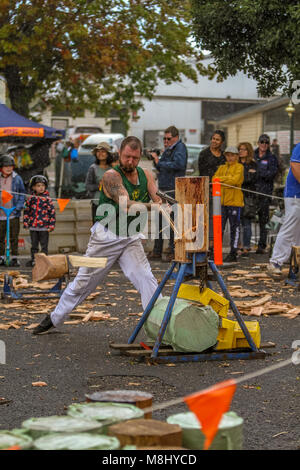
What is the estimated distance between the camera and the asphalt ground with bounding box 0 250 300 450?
5.70 m

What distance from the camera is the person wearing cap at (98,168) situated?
14.0 metres

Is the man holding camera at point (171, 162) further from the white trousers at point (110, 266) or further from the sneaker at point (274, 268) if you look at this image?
the white trousers at point (110, 266)

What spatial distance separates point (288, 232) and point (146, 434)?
29.0 feet

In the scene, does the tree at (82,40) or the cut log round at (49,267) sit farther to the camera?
the tree at (82,40)

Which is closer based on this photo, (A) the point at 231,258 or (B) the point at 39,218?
(B) the point at 39,218

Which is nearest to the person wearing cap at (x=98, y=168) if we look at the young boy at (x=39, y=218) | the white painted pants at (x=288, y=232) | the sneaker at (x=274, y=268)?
the young boy at (x=39, y=218)

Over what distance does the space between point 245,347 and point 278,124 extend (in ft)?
107

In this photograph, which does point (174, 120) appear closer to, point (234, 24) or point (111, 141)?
point (111, 141)

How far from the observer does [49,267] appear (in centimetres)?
980

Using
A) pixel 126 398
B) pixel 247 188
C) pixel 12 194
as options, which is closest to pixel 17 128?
pixel 12 194

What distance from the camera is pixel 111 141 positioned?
35844mm

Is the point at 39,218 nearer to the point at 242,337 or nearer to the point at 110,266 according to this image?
the point at 110,266

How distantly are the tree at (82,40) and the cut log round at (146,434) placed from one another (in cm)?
1837

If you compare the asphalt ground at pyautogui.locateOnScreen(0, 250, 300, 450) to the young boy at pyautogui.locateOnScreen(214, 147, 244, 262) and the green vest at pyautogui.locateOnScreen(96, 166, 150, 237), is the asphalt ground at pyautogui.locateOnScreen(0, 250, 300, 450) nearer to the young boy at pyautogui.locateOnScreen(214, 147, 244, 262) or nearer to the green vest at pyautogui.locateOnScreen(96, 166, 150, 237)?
the green vest at pyautogui.locateOnScreen(96, 166, 150, 237)
